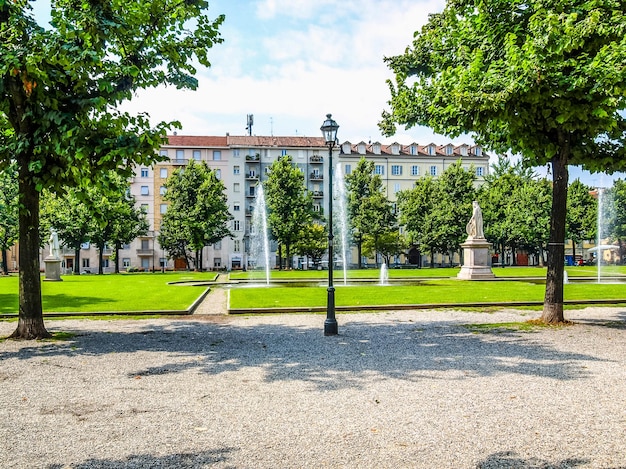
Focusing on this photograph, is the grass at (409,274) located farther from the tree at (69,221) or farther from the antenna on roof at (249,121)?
the antenna on roof at (249,121)

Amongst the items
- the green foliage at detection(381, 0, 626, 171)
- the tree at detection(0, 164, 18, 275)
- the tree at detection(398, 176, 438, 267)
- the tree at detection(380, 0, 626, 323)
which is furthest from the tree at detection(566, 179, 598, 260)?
the tree at detection(0, 164, 18, 275)

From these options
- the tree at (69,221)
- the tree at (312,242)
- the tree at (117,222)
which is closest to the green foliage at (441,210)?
the tree at (312,242)

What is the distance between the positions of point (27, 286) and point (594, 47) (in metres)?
12.8

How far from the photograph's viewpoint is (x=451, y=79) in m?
12.2

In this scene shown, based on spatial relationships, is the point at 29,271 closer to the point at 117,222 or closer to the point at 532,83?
the point at 532,83

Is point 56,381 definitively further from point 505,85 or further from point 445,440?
point 505,85

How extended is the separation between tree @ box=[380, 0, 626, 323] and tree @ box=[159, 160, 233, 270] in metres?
44.8

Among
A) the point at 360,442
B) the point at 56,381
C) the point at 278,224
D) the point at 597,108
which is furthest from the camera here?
the point at 278,224

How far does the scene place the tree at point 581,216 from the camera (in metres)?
65.6

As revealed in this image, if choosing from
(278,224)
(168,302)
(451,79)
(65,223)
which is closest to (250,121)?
(278,224)

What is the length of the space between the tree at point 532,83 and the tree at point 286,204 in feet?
147

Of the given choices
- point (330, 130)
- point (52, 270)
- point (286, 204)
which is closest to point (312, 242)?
point (286, 204)

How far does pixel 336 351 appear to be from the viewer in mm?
10133

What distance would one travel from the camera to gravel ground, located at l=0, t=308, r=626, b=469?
5.01m
